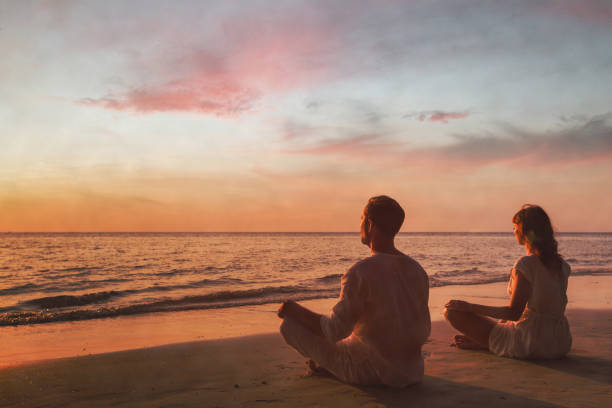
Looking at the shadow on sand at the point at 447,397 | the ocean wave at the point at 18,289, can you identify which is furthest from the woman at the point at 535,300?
the ocean wave at the point at 18,289

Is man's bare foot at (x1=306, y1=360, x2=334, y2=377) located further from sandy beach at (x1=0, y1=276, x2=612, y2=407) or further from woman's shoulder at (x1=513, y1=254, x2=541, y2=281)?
woman's shoulder at (x1=513, y1=254, x2=541, y2=281)

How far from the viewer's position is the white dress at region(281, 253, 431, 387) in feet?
10.5

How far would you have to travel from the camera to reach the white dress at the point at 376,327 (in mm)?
3209

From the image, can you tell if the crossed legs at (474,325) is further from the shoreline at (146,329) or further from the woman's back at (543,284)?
the shoreline at (146,329)

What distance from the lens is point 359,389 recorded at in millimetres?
Result: 3730

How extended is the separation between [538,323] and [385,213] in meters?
2.77

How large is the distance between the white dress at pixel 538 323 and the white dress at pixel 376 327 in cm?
172

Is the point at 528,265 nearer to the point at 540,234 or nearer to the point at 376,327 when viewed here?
the point at 540,234

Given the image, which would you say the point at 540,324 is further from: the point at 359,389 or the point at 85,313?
the point at 85,313

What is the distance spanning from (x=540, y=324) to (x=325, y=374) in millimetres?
2601

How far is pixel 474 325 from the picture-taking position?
5137 millimetres

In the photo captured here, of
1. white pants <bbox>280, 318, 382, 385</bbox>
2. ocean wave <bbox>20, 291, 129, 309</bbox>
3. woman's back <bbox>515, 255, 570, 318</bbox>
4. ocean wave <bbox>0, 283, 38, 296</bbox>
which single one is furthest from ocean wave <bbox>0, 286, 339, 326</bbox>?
woman's back <bbox>515, 255, 570, 318</bbox>

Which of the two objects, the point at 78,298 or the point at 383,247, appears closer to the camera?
the point at 383,247

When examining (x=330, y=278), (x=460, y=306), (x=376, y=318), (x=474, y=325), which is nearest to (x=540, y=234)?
(x=460, y=306)
